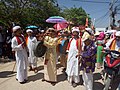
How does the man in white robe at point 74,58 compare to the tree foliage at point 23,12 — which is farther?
the tree foliage at point 23,12

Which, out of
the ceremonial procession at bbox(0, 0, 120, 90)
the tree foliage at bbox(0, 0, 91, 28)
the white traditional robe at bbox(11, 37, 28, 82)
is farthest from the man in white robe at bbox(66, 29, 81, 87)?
the tree foliage at bbox(0, 0, 91, 28)

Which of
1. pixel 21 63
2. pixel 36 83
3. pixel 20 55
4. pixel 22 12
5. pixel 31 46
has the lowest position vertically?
pixel 36 83

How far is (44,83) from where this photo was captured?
6.45 m

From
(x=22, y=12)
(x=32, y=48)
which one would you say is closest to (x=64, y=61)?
(x=32, y=48)

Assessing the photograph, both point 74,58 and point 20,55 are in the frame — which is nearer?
point 74,58

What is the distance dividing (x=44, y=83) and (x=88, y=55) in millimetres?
1926

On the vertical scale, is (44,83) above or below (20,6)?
below

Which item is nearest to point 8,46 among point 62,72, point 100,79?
point 62,72

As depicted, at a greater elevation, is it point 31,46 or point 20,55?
point 31,46

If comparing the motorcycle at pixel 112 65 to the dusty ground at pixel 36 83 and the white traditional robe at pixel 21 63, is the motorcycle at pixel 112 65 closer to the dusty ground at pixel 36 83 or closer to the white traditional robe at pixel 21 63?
the dusty ground at pixel 36 83

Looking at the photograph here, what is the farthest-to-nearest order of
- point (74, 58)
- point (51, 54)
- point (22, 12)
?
point (22, 12), point (51, 54), point (74, 58)

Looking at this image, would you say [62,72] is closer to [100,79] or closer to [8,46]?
[100,79]

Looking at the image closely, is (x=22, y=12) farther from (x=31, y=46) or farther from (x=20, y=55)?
(x=20, y=55)

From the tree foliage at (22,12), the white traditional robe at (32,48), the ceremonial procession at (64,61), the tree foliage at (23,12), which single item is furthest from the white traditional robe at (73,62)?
the tree foliage at (22,12)
